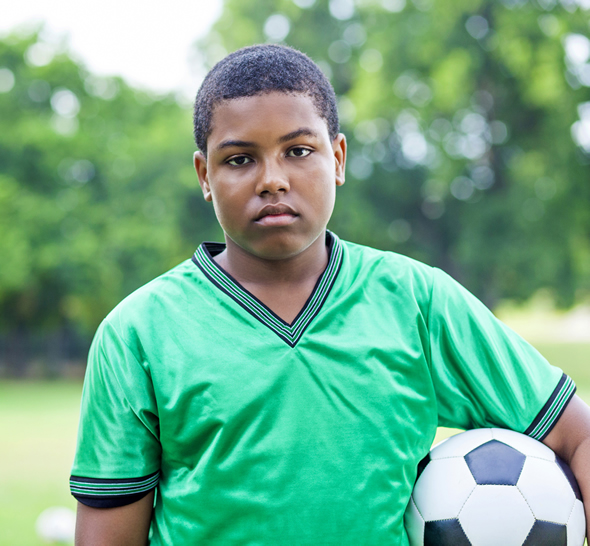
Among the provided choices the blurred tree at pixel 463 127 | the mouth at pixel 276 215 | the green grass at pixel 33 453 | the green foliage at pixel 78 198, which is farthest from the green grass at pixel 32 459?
the blurred tree at pixel 463 127

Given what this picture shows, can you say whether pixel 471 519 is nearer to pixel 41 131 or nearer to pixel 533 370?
pixel 533 370

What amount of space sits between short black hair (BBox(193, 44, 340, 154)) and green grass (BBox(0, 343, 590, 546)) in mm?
3813

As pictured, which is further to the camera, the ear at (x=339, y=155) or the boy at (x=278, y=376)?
the ear at (x=339, y=155)

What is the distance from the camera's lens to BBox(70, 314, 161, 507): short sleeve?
1613 mm

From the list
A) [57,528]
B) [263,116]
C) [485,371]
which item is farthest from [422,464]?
[57,528]

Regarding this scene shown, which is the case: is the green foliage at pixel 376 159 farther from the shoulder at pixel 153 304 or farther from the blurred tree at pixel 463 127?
the shoulder at pixel 153 304

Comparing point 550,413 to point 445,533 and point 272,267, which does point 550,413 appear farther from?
point 272,267

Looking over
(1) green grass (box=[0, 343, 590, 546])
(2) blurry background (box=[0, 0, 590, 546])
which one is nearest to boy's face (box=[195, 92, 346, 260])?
(1) green grass (box=[0, 343, 590, 546])

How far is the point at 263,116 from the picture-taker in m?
1.64

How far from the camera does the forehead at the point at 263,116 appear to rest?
1.63 metres

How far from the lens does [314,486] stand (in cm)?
157

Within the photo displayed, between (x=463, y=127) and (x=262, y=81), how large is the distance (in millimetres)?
18714

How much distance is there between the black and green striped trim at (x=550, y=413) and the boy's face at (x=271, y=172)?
724mm

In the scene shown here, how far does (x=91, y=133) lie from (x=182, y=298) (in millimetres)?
20448
